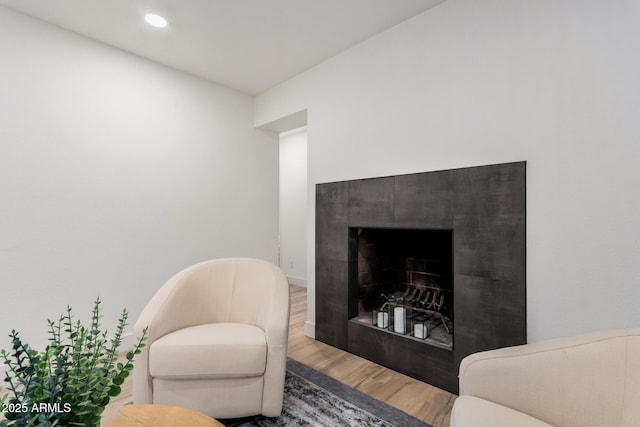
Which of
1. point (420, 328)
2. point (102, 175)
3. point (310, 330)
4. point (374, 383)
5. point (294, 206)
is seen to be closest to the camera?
point (374, 383)

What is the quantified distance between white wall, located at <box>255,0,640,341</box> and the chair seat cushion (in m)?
1.53

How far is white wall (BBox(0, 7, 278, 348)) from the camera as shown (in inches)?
82.3

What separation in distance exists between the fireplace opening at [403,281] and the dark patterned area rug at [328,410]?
0.56 m

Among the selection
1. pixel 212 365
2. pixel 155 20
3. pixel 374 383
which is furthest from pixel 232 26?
pixel 374 383

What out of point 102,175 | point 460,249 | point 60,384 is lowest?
point 60,384

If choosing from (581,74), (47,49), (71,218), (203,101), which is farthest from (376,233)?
(47,49)

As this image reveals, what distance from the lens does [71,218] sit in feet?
7.55

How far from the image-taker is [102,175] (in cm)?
246

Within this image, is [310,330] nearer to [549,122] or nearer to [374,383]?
[374,383]

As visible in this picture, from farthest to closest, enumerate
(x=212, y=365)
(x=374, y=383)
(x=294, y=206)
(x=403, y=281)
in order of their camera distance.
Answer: (x=294, y=206)
(x=403, y=281)
(x=374, y=383)
(x=212, y=365)

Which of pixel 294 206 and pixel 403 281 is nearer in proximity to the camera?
pixel 403 281

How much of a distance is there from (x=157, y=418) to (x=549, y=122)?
2.25 m

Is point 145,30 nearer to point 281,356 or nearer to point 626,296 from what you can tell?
point 281,356

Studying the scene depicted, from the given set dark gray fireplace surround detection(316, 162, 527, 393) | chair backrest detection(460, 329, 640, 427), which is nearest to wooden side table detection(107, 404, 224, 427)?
chair backrest detection(460, 329, 640, 427)
